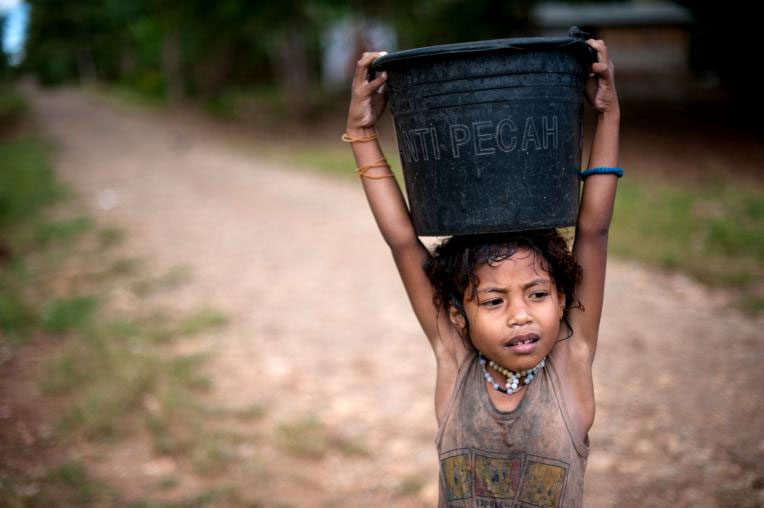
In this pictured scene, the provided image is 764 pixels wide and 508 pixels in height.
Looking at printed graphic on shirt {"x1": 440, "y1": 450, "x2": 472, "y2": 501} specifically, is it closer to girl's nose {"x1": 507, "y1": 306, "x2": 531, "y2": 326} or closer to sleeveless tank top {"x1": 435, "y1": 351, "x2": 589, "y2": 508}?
sleeveless tank top {"x1": 435, "y1": 351, "x2": 589, "y2": 508}

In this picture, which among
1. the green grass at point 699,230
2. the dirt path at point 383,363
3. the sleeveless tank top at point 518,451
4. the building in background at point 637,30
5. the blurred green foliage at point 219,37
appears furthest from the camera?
the building in background at point 637,30

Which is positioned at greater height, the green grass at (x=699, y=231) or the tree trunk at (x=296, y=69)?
the tree trunk at (x=296, y=69)

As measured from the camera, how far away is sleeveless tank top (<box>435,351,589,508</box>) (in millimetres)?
1628

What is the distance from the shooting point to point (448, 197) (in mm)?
1530

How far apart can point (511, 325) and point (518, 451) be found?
36 centimetres

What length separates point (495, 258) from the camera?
1.56 m

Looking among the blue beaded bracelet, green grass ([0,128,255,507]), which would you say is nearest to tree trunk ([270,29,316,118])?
green grass ([0,128,255,507])

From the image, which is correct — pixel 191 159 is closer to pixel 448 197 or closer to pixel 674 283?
pixel 674 283

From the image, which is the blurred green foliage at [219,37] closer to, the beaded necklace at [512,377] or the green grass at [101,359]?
the green grass at [101,359]

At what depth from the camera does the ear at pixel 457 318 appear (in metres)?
1.70

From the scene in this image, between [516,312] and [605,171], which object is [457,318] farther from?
[605,171]

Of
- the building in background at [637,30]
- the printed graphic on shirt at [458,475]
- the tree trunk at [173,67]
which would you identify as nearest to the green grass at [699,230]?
the printed graphic on shirt at [458,475]

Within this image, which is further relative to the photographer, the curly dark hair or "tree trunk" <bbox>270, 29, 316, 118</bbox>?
"tree trunk" <bbox>270, 29, 316, 118</bbox>

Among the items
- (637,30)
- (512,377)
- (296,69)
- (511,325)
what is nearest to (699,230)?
(512,377)
